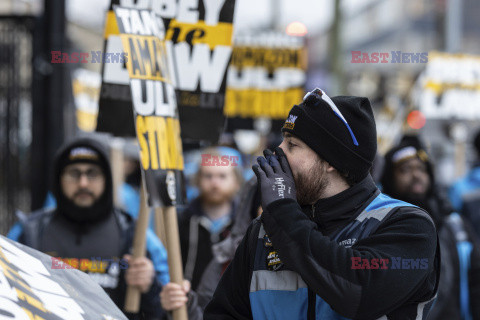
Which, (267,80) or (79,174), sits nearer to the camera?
(79,174)

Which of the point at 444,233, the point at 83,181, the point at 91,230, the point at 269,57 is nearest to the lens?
the point at 91,230

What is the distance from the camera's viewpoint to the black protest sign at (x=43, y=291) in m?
1.86

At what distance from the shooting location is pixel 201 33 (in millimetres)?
4008

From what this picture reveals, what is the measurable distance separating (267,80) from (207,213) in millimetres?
3894

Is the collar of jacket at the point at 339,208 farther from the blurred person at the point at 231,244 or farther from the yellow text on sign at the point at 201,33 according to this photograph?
the yellow text on sign at the point at 201,33

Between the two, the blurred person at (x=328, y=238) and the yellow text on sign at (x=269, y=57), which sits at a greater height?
the yellow text on sign at (x=269, y=57)

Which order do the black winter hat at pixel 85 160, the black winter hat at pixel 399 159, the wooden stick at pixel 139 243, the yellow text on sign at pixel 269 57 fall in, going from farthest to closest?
the yellow text on sign at pixel 269 57, the black winter hat at pixel 399 159, the black winter hat at pixel 85 160, the wooden stick at pixel 139 243

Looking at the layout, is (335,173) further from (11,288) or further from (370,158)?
(11,288)

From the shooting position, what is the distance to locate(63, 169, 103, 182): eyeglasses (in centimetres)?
429

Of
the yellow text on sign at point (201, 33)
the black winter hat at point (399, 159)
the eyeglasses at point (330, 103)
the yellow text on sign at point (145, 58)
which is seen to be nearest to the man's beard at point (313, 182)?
the eyeglasses at point (330, 103)

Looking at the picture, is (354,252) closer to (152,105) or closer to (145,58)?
(152,105)

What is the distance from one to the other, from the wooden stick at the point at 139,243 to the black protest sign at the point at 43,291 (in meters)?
1.13

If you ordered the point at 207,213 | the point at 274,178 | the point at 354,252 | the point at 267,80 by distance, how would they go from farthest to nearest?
1. the point at 267,80
2. the point at 207,213
3. the point at 274,178
4. the point at 354,252

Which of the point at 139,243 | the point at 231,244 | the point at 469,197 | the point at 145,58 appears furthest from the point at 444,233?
the point at 145,58
